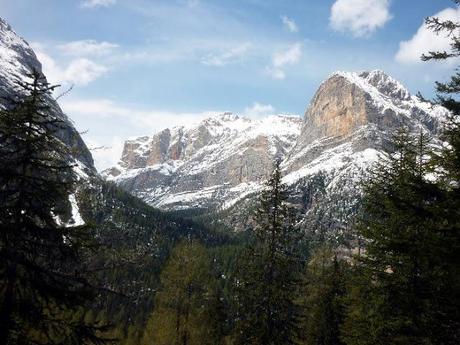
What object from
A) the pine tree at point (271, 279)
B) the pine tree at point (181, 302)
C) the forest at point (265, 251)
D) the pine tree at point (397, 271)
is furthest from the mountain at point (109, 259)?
the pine tree at point (397, 271)

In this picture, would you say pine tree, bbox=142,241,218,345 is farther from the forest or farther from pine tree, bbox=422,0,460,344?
pine tree, bbox=422,0,460,344

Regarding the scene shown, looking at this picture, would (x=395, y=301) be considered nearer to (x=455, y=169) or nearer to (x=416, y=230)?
(x=416, y=230)

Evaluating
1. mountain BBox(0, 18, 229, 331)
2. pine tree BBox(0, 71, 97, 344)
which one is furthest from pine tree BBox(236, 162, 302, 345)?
pine tree BBox(0, 71, 97, 344)

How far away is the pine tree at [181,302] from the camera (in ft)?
114

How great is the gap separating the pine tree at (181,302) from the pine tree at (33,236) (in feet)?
78.1

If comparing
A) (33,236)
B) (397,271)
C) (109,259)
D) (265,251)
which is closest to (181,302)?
(265,251)

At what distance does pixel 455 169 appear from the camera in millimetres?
11102

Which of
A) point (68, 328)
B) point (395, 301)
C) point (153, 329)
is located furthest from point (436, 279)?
point (153, 329)

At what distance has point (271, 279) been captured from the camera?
79.9ft

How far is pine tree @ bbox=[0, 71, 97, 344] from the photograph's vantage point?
1066 cm

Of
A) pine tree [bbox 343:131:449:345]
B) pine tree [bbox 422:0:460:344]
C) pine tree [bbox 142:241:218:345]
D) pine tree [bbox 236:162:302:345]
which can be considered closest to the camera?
pine tree [bbox 422:0:460:344]

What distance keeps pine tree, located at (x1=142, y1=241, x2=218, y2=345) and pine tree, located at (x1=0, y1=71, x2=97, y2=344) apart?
23806 mm

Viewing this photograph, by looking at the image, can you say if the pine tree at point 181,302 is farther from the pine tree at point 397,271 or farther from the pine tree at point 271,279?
the pine tree at point 397,271

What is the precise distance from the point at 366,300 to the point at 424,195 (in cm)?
865
